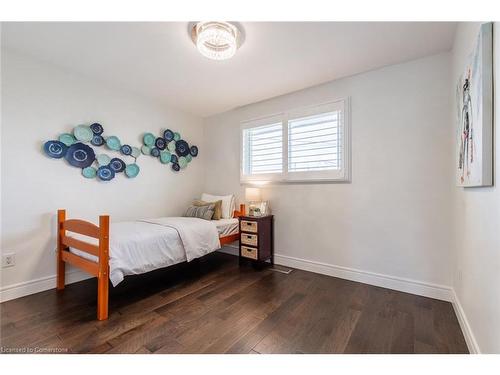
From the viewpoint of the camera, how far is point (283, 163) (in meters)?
3.13

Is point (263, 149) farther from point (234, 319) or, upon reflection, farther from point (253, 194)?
point (234, 319)

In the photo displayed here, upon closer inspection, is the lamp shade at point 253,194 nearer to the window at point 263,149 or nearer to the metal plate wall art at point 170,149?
the window at point 263,149

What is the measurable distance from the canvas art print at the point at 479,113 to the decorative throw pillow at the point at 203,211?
107 inches

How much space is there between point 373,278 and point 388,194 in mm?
915

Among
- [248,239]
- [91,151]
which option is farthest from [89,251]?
[248,239]

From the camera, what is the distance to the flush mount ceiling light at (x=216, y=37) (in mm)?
1751

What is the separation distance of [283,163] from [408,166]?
1408mm

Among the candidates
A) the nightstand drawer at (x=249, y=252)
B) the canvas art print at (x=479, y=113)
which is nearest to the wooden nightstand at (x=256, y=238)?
the nightstand drawer at (x=249, y=252)

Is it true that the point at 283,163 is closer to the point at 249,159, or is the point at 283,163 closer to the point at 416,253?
the point at 249,159

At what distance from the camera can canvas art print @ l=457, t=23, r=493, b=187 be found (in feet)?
3.77

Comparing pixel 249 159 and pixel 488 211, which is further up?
pixel 249 159

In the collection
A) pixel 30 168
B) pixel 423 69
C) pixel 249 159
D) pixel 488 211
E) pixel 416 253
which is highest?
pixel 423 69
